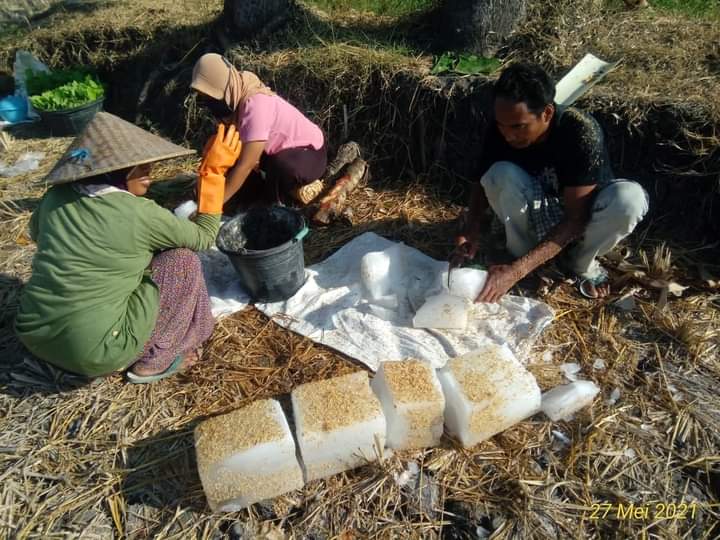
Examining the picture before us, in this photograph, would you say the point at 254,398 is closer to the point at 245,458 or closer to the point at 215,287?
the point at 245,458

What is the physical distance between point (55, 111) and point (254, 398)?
15.0 feet

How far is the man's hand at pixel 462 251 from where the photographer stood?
111 inches

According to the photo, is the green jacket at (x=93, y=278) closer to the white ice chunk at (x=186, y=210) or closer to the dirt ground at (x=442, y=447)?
the dirt ground at (x=442, y=447)

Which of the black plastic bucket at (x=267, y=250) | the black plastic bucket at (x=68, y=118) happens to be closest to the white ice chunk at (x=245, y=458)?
the black plastic bucket at (x=267, y=250)

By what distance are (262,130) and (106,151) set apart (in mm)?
1382

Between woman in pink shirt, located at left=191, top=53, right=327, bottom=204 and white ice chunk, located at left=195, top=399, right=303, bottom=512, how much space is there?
185cm

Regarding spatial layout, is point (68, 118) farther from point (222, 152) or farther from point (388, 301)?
point (388, 301)

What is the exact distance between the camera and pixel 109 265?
84.4 inches

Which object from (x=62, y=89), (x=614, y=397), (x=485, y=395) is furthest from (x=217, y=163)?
(x=62, y=89)

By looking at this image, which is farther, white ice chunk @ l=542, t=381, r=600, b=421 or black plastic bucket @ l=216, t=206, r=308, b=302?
black plastic bucket @ l=216, t=206, r=308, b=302

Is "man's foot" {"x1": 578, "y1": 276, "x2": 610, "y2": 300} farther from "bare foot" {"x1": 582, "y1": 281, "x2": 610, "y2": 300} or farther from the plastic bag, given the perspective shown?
the plastic bag

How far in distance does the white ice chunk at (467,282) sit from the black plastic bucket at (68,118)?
4837mm

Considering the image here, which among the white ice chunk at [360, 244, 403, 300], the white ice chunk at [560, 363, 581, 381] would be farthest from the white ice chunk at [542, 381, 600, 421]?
the white ice chunk at [360, 244, 403, 300]

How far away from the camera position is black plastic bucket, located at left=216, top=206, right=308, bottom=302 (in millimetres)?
2801
